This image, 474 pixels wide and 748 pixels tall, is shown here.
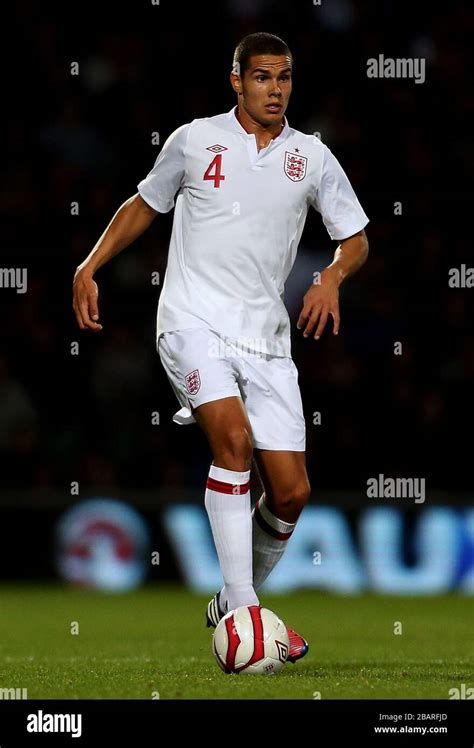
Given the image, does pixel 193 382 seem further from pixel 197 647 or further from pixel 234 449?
pixel 197 647

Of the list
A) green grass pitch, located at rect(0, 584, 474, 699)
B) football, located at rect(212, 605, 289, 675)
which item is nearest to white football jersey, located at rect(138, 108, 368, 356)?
football, located at rect(212, 605, 289, 675)

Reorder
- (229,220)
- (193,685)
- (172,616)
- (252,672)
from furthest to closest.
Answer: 1. (172,616)
2. (229,220)
3. (252,672)
4. (193,685)

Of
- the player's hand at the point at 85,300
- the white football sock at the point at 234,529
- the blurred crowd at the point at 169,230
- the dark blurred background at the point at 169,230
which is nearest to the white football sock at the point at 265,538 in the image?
the white football sock at the point at 234,529

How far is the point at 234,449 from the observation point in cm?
535

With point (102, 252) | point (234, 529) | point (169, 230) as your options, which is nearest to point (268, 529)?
point (234, 529)

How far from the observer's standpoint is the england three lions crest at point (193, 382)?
545cm

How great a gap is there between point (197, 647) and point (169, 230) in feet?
22.9

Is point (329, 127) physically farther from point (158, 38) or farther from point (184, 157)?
point (184, 157)

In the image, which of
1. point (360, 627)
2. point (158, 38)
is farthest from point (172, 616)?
point (158, 38)

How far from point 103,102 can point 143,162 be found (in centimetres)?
99

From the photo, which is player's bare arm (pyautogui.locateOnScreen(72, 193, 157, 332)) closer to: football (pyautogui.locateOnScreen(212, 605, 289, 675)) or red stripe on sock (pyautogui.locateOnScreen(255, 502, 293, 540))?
red stripe on sock (pyautogui.locateOnScreen(255, 502, 293, 540))

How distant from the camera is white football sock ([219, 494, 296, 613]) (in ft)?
19.6

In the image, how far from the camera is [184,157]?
5.82 metres

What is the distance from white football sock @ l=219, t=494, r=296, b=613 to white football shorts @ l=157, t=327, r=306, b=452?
375mm
